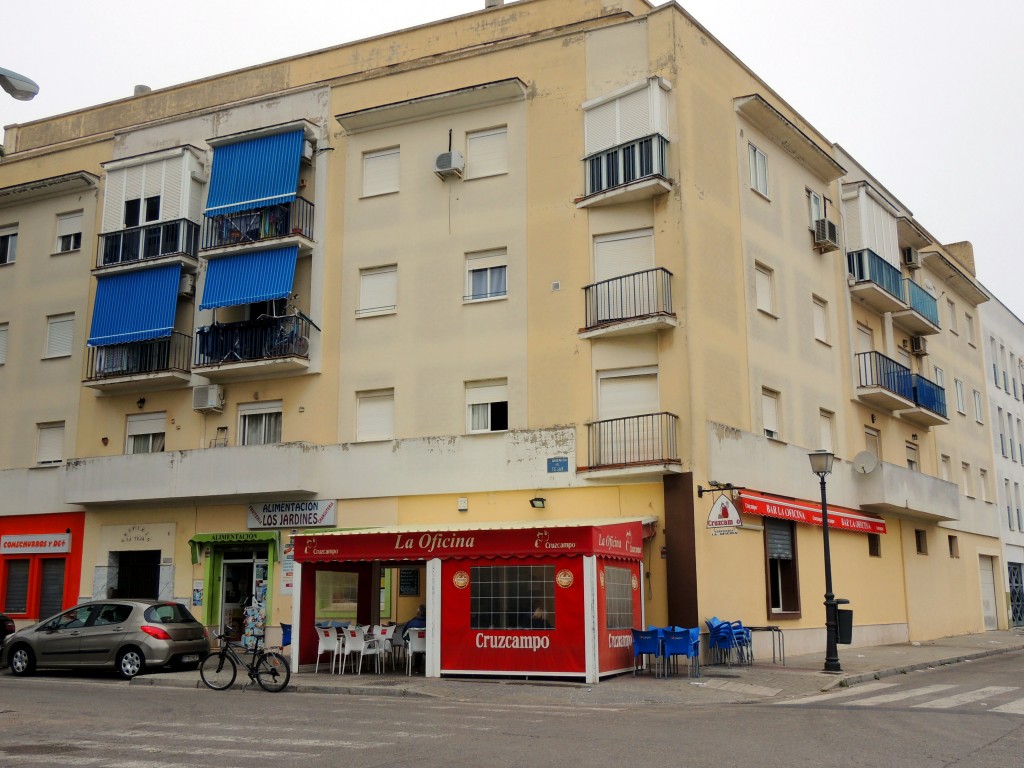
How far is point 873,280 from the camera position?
96.4ft

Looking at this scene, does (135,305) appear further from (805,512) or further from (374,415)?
(805,512)

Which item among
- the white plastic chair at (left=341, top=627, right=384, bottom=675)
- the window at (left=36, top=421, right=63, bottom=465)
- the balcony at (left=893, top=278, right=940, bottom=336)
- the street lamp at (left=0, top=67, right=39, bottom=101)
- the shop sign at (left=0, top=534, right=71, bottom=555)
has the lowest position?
the white plastic chair at (left=341, top=627, right=384, bottom=675)

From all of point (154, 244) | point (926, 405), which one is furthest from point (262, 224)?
point (926, 405)

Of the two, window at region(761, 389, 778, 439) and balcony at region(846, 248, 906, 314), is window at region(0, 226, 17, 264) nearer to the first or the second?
window at region(761, 389, 778, 439)

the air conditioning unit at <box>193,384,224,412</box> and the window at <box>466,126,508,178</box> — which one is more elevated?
the window at <box>466,126,508,178</box>

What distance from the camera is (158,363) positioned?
1050 inches

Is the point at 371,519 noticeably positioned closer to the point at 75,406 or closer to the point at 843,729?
the point at 75,406

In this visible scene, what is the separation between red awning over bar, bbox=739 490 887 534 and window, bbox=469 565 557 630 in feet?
18.9

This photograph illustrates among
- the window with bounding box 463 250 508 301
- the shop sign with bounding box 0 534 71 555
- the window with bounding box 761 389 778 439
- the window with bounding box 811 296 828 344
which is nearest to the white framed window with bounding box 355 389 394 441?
the window with bounding box 463 250 508 301

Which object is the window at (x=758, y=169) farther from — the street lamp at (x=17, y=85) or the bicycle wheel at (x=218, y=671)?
the street lamp at (x=17, y=85)

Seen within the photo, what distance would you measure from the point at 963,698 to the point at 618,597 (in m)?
6.02

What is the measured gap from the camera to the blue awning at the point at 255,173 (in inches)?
1017

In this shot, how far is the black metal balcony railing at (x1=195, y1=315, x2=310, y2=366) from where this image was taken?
2512cm

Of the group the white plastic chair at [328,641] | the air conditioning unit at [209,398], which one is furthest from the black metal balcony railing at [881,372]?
the air conditioning unit at [209,398]
